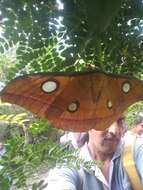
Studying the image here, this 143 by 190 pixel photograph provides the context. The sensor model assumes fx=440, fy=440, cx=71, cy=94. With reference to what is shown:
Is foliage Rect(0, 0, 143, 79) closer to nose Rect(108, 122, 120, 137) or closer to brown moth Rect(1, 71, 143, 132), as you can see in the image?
brown moth Rect(1, 71, 143, 132)

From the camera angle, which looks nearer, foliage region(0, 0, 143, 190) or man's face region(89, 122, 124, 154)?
foliage region(0, 0, 143, 190)

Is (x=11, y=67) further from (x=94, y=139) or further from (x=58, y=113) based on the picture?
(x=94, y=139)

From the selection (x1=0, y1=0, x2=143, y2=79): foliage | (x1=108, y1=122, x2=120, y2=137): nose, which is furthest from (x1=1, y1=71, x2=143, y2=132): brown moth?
(x1=108, y1=122, x2=120, y2=137): nose

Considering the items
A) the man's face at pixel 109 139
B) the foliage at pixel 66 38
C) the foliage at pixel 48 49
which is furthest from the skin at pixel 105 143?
the foliage at pixel 66 38

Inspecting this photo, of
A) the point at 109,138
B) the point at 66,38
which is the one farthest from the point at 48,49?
the point at 109,138

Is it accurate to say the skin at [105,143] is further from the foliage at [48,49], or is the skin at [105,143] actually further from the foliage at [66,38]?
the foliage at [66,38]

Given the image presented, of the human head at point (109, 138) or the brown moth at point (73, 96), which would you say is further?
the human head at point (109, 138)

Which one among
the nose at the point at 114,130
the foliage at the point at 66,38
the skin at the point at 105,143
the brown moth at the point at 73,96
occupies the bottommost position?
the skin at the point at 105,143
